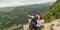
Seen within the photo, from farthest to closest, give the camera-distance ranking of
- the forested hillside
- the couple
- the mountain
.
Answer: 1. the mountain
2. the forested hillside
3. the couple

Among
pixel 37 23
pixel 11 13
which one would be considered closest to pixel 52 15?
pixel 11 13

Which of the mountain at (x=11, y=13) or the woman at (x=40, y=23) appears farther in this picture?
the mountain at (x=11, y=13)

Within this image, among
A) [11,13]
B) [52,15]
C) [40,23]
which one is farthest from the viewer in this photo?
[11,13]

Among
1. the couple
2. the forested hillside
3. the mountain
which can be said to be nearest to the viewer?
the couple

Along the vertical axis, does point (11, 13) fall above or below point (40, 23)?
→ above

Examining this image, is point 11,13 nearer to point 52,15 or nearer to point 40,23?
point 52,15

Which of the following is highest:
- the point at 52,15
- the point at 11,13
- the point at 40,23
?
the point at 11,13

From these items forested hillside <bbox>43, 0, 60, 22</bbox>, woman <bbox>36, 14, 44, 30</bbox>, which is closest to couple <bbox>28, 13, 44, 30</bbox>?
woman <bbox>36, 14, 44, 30</bbox>

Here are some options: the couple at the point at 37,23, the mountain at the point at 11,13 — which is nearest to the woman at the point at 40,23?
the couple at the point at 37,23

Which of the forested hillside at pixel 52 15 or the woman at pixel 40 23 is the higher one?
the woman at pixel 40 23

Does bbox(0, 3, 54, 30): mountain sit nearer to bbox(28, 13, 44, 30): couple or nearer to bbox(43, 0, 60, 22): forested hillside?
bbox(43, 0, 60, 22): forested hillside

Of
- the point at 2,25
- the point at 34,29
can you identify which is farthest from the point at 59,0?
the point at 34,29

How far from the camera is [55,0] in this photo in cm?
4206

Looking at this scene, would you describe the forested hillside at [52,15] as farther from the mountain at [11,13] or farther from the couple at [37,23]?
the couple at [37,23]
